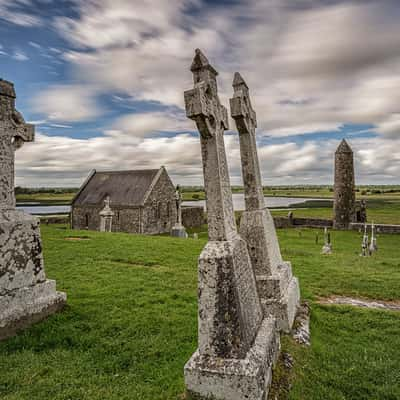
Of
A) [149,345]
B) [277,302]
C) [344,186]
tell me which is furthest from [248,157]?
[344,186]

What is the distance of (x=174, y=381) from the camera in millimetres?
3771

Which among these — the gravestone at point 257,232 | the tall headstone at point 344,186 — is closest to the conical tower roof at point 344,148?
the tall headstone at point 344,186

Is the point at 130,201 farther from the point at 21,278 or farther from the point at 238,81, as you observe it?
the point at 238,81

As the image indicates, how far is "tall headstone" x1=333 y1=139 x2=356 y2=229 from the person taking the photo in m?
30.6

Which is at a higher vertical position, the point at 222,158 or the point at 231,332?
the point at 222,158

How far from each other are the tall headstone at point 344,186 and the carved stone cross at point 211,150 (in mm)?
30250

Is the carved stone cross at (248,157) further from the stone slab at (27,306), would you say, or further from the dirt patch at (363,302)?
the stone slab at (27,306)

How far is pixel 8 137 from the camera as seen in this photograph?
551cm

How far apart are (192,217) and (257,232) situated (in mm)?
30490

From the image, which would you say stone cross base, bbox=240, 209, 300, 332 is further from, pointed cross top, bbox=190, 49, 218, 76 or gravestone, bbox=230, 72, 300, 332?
pointed cross top, bbox=190, 49, 218, 76

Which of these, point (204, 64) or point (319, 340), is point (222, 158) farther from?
point (319, 340)

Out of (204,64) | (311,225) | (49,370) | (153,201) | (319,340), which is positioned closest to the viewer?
(204,64)

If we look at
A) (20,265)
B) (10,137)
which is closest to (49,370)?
(20,265)

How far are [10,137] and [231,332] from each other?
5001mm
